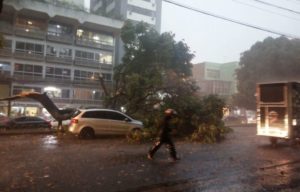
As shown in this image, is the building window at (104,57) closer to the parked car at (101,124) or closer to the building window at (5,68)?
the building window at (5,68)

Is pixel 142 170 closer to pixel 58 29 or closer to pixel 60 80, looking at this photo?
pixel 60 80

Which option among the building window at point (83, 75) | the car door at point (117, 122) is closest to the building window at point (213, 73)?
the building window at point (83, 75)

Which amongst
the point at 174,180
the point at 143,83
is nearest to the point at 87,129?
the point at 143,83

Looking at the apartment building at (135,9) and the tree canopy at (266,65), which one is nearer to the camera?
the tree canopy at (266,65)

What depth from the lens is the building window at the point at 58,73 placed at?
5481cm

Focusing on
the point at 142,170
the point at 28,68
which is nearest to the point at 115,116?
the point at 142,170

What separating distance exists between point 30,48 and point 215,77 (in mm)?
45092

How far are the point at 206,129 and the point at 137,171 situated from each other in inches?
433

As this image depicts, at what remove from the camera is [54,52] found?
184 ft

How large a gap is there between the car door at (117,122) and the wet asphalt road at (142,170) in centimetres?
476

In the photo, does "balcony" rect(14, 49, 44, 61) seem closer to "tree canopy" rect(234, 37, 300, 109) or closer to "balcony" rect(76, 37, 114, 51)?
"balcony" rect(76, 37, 114, 51)

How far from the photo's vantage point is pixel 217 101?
78.0 ft

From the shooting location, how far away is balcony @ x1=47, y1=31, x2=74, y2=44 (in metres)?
55.6

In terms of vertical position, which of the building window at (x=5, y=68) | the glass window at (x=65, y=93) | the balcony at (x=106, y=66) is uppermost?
the balcony at (x=106, y=66)
